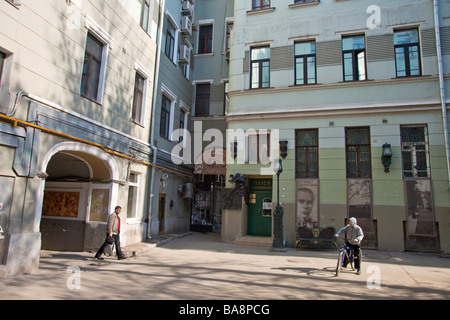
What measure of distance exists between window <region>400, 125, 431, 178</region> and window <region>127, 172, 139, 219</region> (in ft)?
36.4

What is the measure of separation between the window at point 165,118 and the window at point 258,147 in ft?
14.8

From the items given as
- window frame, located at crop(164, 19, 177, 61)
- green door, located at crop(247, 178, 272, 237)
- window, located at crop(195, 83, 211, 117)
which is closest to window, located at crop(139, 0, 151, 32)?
window frame, located at crop(164, 19, 177, 61)

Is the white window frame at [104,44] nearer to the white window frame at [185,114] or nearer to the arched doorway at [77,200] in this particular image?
the arched doorway at [77,200]

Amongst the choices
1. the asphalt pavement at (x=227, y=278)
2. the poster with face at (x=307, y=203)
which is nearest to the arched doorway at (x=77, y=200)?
the asphalt pavement at (x=227, y=278)

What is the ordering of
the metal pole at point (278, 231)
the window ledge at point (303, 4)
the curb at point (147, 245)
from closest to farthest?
1. the curb at point (147, 245)
2. the metal pole at point (278, 231)
3. the window ledge at point (303, 4)

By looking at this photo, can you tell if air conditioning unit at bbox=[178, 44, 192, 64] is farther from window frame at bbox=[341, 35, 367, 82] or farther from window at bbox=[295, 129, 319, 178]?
window frame at bbox=[341, 35, 367, 82]

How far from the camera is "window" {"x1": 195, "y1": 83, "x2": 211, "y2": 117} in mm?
19562

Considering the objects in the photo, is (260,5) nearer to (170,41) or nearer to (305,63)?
(305,63)

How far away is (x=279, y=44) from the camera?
1490cm

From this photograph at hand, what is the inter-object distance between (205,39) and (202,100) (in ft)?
13.8

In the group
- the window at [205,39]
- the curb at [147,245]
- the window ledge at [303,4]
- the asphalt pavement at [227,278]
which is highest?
the window at [205,39]

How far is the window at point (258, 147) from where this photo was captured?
47.3 feet
